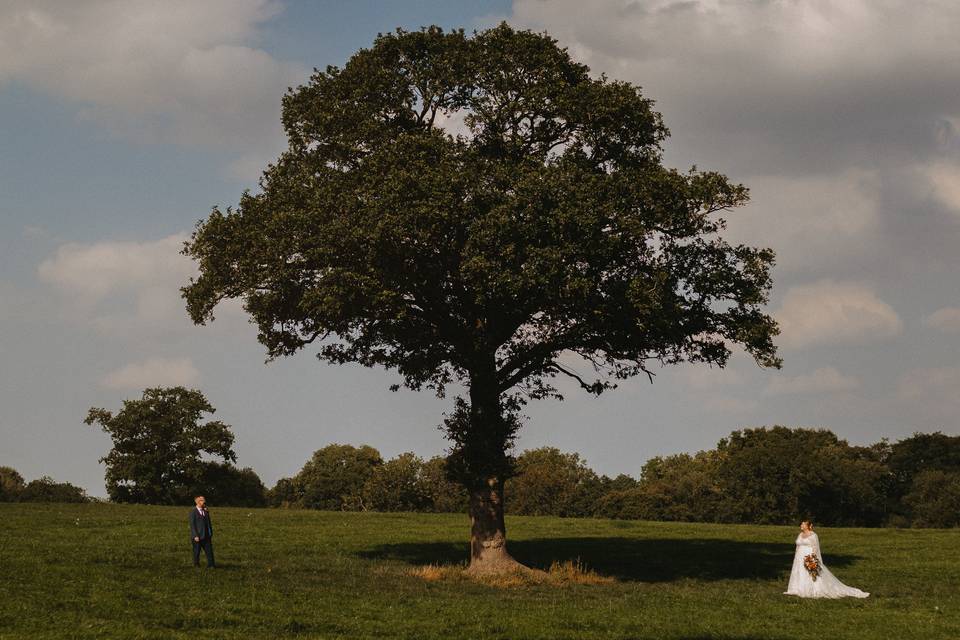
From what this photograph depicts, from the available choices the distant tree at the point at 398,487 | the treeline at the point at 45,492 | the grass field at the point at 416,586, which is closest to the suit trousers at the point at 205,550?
the grass field at the point at 416,586

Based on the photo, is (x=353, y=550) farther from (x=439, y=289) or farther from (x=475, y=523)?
(x=439, y=289)

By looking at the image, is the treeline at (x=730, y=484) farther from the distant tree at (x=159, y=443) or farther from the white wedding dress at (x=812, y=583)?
the white wedding dress at (x=812, y=583)

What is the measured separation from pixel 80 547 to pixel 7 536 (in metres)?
5.37

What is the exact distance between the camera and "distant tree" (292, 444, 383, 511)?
506ft

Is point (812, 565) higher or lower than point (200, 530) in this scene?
lower

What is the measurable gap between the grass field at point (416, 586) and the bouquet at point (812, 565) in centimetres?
208

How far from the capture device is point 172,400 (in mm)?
92000

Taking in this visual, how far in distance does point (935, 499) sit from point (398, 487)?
75826 mm

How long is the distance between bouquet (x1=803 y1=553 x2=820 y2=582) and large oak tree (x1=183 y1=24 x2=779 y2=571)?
7687 mm

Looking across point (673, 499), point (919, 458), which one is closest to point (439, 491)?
point (673, 499)

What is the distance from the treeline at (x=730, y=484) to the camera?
10844 cm

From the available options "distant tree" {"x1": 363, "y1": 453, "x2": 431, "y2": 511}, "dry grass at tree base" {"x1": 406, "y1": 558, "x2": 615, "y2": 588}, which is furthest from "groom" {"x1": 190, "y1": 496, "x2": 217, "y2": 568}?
"distant tree" {"x1": 363, "y1": 453, "x2": 431, "y2": 511}

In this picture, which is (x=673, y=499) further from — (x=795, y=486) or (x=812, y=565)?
(x=812, y=565)

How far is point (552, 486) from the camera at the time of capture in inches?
6102
